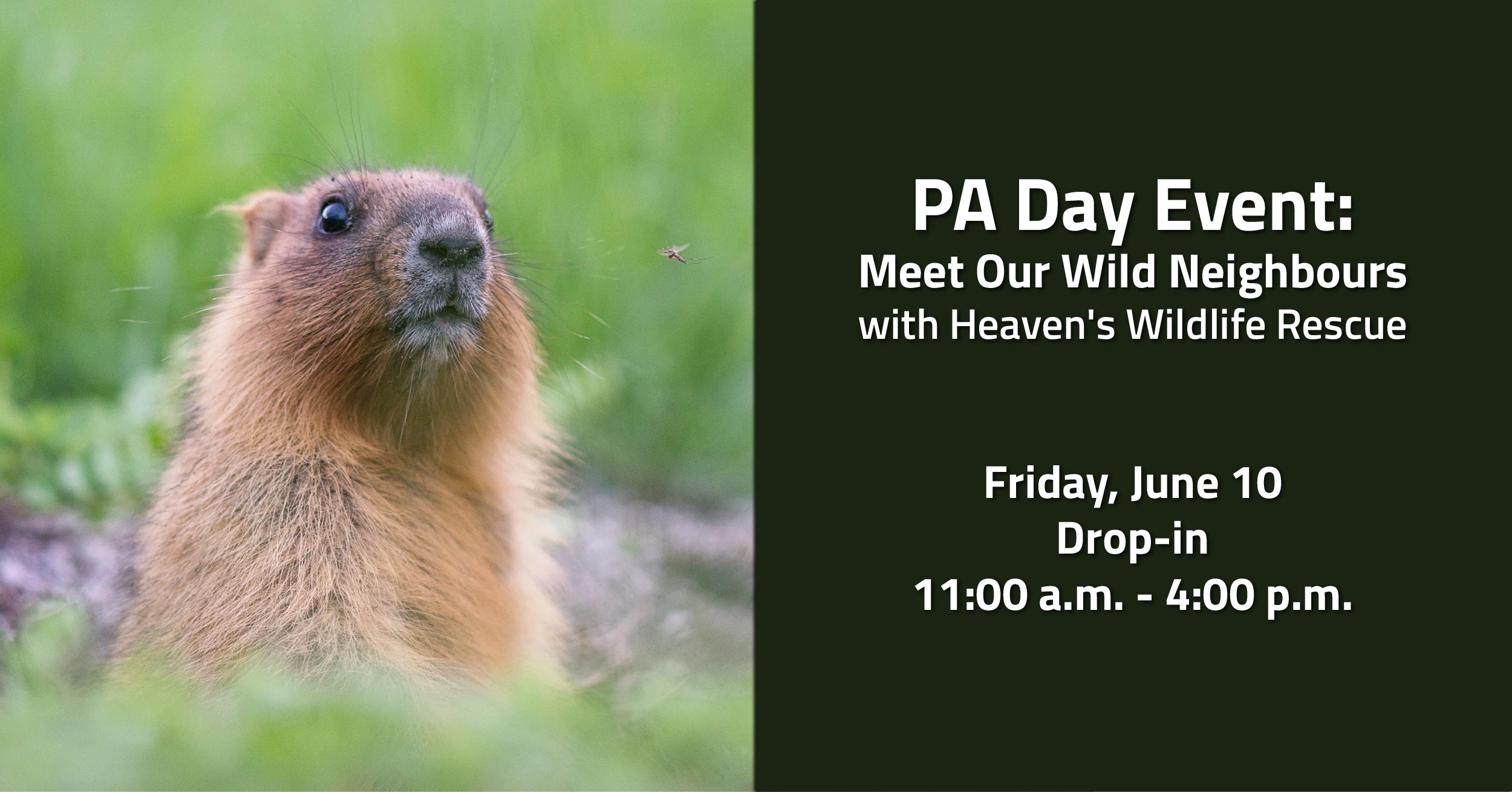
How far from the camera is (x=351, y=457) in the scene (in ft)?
15.1

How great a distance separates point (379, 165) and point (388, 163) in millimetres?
486

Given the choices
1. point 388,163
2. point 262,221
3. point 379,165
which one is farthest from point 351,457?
point 388,163

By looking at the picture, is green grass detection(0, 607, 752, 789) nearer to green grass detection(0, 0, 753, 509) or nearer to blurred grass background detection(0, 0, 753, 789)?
blurred grass background detection(0, 0, 753, 789)

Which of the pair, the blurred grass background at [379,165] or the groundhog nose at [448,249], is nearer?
the groundhog nose at [448,249]

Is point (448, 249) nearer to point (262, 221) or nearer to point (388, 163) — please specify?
point (262, 221)

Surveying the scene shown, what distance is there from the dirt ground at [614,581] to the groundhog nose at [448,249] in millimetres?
1495

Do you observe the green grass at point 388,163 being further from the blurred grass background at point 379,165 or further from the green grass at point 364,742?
the green grass at point 364,742

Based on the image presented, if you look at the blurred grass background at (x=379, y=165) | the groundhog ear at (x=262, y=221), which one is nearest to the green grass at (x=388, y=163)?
the blurred grass background at (x=379, y=165)

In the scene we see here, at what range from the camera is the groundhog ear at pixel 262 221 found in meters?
5.20

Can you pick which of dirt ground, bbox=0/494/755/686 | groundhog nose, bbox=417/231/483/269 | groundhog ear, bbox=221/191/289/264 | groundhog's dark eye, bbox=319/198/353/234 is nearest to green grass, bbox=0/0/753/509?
dirt ground, bbox=0/494/755/686

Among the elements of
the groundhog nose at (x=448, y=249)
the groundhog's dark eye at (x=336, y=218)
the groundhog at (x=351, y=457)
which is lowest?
the groundhog at (x=351, y=457)

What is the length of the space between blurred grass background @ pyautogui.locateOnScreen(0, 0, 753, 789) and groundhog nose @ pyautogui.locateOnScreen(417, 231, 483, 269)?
2.41 feet

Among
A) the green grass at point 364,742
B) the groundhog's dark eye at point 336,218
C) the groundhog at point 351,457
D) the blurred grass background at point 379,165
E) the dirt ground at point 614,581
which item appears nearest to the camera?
the green grass at point 364,742

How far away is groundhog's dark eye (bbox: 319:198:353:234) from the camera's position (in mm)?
4762
